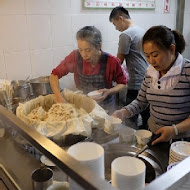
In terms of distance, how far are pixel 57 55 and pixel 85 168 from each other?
2273mm

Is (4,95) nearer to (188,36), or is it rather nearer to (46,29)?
(46,29)

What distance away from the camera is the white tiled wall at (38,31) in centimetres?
231

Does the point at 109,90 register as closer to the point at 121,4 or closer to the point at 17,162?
the point at 17,162

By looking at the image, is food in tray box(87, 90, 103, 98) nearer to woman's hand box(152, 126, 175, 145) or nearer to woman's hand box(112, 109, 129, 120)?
woman's hand box(112, 109, 129, 120)

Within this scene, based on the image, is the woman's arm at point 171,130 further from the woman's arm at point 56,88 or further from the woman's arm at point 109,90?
the woman's arm at point 56,88

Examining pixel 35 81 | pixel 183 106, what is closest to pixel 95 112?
pixel 183 106

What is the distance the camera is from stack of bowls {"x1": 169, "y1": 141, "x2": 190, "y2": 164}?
3.30ft

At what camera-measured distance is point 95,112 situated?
1.37 meters

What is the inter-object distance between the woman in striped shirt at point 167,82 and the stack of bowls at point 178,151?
16 centimetres

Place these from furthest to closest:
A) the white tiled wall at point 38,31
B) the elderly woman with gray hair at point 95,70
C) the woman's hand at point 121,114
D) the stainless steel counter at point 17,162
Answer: the white tiled wall at point 38,31
the elderly woman with gray hair at point 95,70
the woman's hand at point 121,114
the stainless steel counter at point 17,162

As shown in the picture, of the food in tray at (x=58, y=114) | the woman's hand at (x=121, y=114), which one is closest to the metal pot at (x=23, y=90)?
the food in tray at (x=58, y=114)

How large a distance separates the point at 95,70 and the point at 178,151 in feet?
3.51

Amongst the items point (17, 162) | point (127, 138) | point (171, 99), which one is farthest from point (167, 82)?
point (17, 162)

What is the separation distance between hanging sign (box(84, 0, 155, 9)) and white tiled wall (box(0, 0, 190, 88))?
58mm
